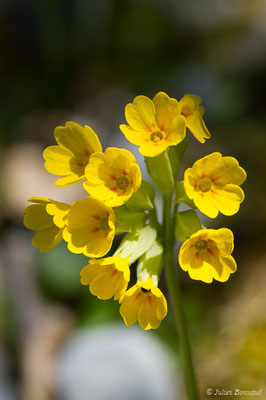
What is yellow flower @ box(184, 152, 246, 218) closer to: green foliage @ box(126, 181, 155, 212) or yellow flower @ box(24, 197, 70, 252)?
green foliage @ box(126, 181, 155, 212)

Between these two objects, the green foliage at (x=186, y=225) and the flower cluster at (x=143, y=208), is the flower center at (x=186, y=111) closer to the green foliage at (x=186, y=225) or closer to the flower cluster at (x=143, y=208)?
the flower cluster at (x=143, y=208)

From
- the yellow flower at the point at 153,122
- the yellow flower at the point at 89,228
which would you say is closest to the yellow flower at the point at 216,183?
the yellow flower at the point at 153,122

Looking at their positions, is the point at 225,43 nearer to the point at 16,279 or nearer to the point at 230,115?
the point at 230,115

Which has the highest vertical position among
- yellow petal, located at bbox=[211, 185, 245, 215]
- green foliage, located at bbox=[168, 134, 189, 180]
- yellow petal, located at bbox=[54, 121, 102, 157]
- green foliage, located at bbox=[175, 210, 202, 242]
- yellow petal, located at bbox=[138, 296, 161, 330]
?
yellow petal, located at bbox=[54, 121, 102, 157]

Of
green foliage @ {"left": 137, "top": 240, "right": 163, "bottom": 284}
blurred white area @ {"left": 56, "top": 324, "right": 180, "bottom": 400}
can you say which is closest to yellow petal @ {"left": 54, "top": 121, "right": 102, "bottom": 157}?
green foliage @ {"left": 137, "top": 240, "right": 163, "bottom": 284}

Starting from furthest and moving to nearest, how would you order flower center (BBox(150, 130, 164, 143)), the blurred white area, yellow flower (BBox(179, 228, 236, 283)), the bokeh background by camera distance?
the bokeh background < the blurred white area < flower center (BBox(150, 130, 164, 143)) < yellow flower (BBox(179, 228, 236, 283))

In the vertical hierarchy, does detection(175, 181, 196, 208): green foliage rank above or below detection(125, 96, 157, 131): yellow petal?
below
